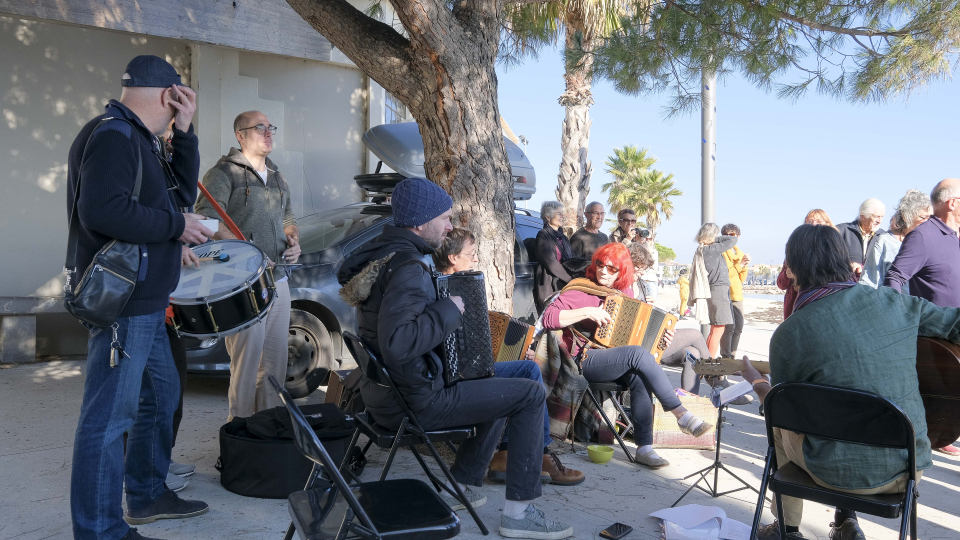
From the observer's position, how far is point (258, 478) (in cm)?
354

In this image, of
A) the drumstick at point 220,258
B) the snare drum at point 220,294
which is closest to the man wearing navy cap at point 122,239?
the snare drum at point 220,294

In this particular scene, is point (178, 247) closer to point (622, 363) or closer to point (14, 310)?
point (622, 363)

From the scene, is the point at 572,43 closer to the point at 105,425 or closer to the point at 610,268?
the point at 610,268

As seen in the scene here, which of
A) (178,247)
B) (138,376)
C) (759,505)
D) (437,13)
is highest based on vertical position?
(437,13)

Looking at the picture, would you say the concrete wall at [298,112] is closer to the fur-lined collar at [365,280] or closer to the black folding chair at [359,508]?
the fur-lined collar at [365,280]

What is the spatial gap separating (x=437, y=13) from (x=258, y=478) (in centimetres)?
297

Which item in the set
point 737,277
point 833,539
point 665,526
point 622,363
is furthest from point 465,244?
point 737,277

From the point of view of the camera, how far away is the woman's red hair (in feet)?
15.5

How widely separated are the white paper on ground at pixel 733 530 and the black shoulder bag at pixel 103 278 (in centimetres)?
272

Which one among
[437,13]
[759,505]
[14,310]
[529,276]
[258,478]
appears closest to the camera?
[759,505]

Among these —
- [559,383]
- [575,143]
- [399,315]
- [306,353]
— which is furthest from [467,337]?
[575,143]

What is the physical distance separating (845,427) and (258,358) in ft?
10.2

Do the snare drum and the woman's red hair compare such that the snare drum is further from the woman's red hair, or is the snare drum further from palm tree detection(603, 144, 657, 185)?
palm tree detection(603, 144, 657, 185)

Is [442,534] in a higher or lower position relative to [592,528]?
higher
